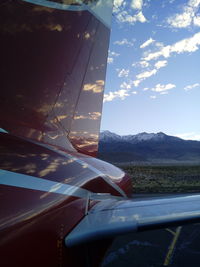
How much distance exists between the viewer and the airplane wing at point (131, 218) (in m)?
2.04

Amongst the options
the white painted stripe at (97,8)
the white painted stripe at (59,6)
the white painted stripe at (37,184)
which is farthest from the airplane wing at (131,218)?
the white painted stripe at (97,8)

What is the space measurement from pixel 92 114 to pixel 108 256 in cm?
361

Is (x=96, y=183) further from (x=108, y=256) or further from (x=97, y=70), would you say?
(x=108, y=256)

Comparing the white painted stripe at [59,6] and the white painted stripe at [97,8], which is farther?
the white painted stripe at [97,8]

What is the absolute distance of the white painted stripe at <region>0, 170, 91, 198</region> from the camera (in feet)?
7.17

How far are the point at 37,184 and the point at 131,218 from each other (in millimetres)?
895

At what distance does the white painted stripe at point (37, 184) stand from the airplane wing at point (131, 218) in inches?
11.2

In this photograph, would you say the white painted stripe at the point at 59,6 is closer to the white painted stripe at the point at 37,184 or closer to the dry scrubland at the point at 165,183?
the white painted stripe at the point at 37,184

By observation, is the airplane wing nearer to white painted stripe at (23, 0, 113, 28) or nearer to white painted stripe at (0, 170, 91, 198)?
white painted stripe at (0, 170, 91, 198)

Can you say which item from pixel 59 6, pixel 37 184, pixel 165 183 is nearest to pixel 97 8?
pixel 59 6

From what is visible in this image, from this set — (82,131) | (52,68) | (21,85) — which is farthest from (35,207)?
(82,131)

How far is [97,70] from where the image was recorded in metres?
4.97

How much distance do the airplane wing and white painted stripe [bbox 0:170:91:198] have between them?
284mm

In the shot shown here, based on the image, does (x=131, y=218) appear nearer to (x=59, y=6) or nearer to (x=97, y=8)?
(x=59, y=6)
